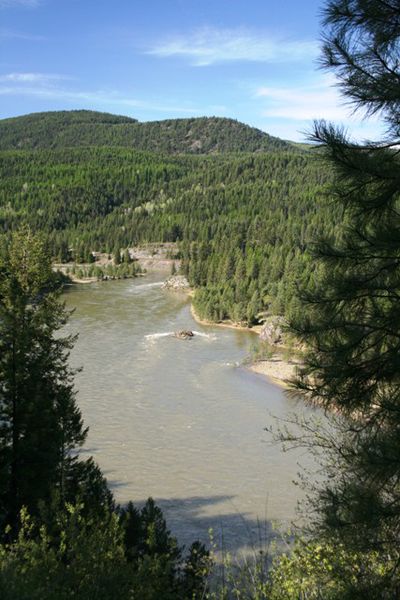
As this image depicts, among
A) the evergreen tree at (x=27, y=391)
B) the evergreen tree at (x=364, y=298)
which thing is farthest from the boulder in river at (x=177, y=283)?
the evergreen tree at (x=364, y=298)

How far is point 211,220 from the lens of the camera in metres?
126

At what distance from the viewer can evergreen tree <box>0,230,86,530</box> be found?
14.3m

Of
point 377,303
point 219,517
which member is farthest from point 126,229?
point 377,303

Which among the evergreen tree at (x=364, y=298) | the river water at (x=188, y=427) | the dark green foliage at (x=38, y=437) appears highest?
the evergreen tree at (x=364, y=298)

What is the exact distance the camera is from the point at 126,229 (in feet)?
438

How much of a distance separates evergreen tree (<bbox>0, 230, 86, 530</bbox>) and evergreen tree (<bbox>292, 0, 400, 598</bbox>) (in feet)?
32.1

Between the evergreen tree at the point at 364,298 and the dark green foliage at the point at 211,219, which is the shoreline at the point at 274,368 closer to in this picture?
the dark green foliage at the point at 211,219

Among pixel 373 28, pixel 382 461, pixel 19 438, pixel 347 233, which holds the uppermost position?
pixel 373 28

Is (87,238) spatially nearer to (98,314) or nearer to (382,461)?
(98,314)

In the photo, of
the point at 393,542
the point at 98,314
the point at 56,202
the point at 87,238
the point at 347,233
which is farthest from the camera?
the point at 56,202

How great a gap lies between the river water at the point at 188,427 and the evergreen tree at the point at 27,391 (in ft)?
16.7

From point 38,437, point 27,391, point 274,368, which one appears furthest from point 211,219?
point 38,437

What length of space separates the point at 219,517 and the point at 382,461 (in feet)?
55.9

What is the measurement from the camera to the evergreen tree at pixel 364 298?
18.5ft
